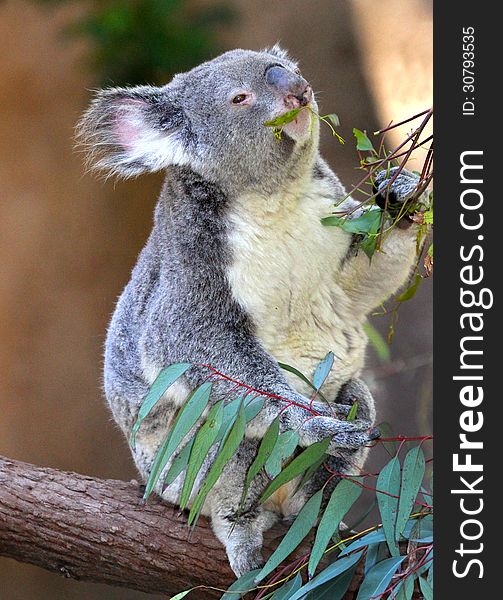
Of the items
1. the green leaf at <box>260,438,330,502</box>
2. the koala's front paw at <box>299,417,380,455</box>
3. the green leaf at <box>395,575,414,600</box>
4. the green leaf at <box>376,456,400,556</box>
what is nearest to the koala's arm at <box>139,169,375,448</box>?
the koala's front paw at <box>299,417,380,455</box>

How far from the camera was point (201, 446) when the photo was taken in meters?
2.26

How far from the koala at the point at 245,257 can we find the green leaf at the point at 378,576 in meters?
0.34

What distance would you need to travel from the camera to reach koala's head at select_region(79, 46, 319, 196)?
2.68 meters

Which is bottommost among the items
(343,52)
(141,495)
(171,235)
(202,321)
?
(141,495)

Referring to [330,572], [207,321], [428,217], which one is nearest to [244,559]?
[330,572]

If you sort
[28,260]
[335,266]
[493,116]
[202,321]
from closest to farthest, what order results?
[493,116]
[202,321]
[335,266]
[28,260]

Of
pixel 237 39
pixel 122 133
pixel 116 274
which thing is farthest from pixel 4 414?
pixel 122 133

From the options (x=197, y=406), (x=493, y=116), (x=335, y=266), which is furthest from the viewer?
(x=335, y=266)

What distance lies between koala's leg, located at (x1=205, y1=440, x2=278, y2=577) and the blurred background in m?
2.88

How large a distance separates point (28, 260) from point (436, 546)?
175 inches

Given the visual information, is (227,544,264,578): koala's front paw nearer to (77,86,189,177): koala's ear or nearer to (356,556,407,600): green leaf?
(356,556,407,600): green leaf

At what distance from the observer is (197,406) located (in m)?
2.36

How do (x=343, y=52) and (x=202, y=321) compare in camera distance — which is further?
(x=343, y=52)

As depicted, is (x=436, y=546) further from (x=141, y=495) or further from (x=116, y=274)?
Answer: (x=116, y=274)
